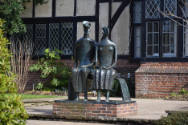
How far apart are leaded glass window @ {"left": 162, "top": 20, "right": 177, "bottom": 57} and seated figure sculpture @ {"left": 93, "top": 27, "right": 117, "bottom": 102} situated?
6538mm

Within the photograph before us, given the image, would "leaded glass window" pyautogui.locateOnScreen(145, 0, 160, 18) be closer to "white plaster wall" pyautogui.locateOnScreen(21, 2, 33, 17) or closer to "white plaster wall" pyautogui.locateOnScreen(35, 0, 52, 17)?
"white plaster wall" pyautogui.locateOnScreen(35, 0, 52, 17)

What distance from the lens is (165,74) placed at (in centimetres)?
1522

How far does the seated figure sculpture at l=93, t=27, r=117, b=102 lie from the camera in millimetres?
9445

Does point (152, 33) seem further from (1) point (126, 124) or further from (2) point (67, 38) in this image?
(1) point (126, 124)

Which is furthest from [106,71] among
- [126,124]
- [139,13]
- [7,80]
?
[139,13]

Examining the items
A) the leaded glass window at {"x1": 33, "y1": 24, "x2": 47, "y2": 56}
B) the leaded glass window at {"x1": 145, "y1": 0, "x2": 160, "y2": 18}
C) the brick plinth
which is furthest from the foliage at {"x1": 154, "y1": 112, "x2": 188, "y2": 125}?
the leaded glass window at {"x1": 33, "y1": 24, "x2": 47, "y2": 56}

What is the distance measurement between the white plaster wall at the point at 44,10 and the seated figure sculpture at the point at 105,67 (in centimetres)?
956

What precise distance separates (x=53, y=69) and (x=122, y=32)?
10.7 ft

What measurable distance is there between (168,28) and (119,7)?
2458 millimetres

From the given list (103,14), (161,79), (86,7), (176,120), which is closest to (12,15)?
(86,7)

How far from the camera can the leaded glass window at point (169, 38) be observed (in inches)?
621

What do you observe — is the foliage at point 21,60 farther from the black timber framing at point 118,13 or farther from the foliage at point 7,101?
the foliage at point 7,101

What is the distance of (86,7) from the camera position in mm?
18203

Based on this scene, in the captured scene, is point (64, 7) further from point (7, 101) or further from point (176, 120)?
point (7, 101)
